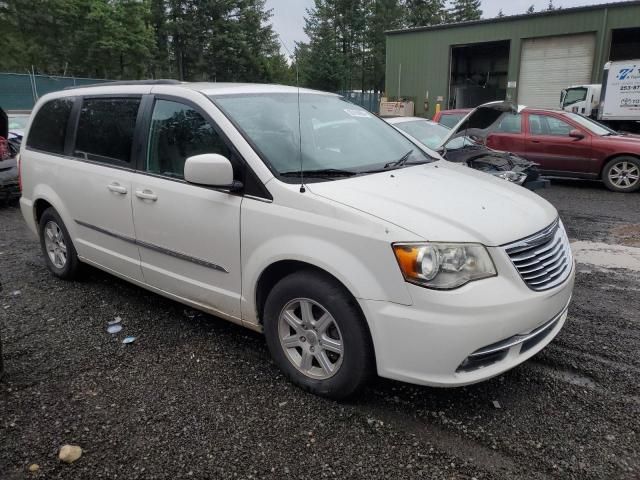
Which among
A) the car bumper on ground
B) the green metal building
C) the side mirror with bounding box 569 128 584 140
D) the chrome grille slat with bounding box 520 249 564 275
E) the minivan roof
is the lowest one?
the car bumper on ground

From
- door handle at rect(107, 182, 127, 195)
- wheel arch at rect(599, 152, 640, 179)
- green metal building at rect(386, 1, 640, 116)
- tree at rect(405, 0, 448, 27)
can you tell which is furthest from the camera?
tree at rect(405, 0, 448, 27)

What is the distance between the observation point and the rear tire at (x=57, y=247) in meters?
4.68

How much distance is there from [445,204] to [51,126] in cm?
378

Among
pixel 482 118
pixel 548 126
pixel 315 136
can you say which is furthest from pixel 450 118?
pixel 315 136

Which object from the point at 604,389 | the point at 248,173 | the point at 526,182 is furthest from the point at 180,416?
the point at 526,182

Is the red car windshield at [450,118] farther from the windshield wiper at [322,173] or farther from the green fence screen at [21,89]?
the green fence screen at [21,89]

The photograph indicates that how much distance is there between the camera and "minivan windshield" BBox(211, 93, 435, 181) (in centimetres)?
314

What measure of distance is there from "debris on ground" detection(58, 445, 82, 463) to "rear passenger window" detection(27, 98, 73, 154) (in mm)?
2864

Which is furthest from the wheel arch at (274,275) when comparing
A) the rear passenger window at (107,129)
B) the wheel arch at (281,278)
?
the rear passenger window at (107,129)

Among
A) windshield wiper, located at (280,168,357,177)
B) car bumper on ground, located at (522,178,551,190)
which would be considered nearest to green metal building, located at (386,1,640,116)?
car bumper on ground, located at (522,178,551,190)

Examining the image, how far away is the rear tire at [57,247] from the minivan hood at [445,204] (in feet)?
9.44

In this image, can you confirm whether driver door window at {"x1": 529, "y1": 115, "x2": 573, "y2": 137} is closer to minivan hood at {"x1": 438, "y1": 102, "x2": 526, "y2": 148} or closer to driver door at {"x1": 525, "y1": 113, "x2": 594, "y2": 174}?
driver door at {"x1": 525, "y1": 113, "x2": 594, "y2": 174}

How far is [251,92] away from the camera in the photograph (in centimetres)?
364

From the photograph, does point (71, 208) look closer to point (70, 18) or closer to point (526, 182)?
point (526, 182)
